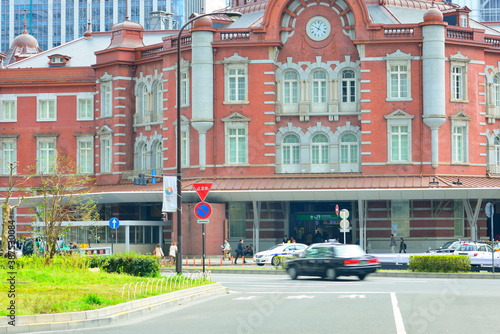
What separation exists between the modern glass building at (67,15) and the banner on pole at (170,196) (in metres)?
99.1

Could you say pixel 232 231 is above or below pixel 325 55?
below

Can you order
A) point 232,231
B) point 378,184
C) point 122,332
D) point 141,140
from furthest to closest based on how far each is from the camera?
point 141,140
point 232,231
point 378,184
point 122,332

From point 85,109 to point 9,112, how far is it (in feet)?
18.9

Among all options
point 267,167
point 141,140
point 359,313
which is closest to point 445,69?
point 267,167

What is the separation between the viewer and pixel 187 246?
56156 mm

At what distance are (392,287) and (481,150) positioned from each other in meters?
30.6

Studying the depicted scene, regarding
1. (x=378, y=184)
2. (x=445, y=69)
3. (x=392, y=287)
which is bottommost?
(x=392, y=287)

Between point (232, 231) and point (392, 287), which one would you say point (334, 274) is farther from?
point (232, 231)

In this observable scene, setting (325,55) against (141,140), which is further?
(141,140)

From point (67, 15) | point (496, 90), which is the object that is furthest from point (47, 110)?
point (67, 15)

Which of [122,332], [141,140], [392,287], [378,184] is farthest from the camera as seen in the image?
[141,140]

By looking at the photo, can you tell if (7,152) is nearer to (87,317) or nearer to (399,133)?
(399,133)

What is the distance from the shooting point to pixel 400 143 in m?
56.8

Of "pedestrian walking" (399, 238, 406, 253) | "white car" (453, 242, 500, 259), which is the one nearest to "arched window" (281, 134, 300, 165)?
"pedestrian walking" (399, 238, 406, 253)
